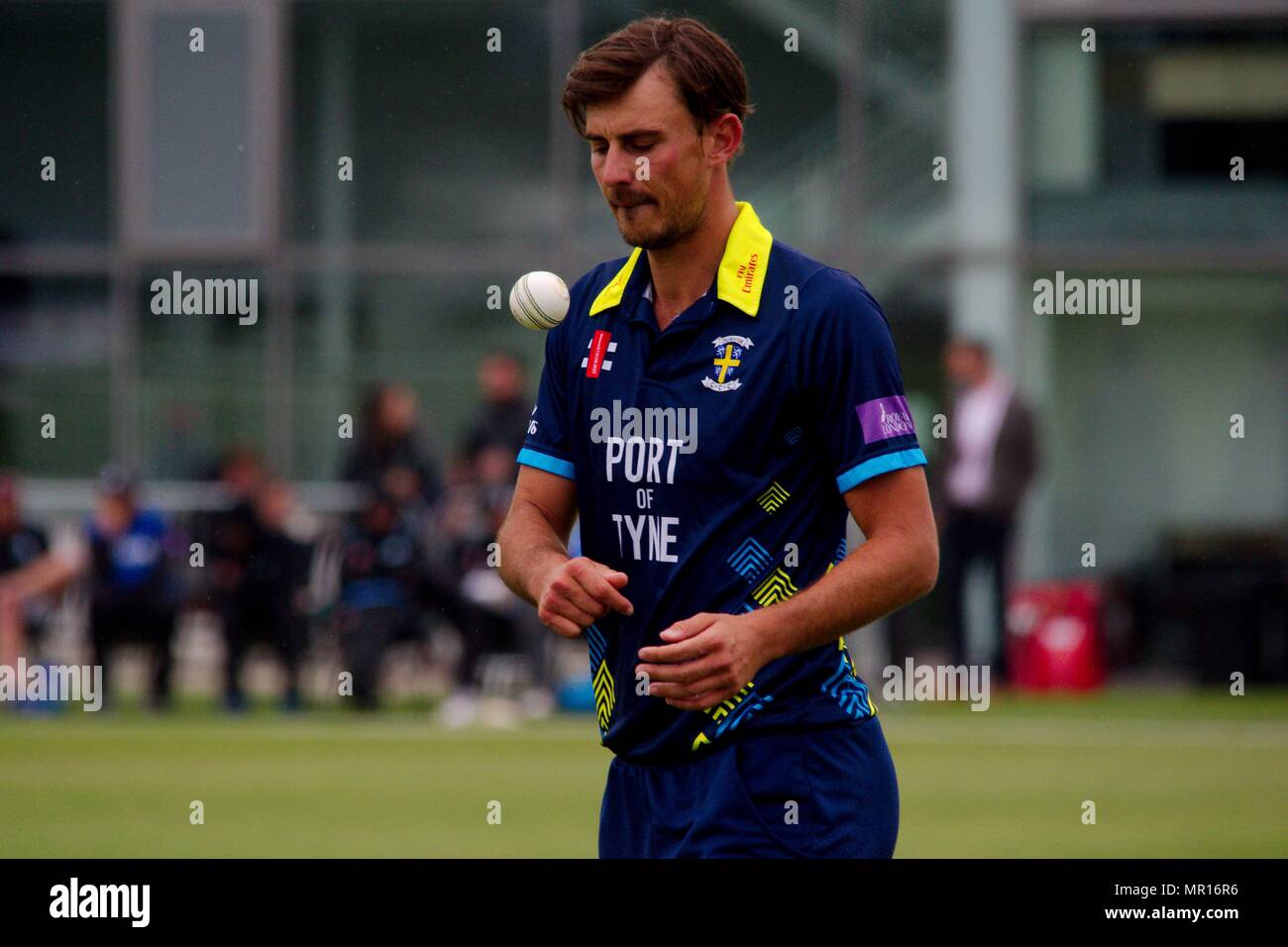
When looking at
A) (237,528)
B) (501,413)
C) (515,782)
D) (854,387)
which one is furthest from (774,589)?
(237,528)

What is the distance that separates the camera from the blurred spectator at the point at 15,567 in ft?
50.3

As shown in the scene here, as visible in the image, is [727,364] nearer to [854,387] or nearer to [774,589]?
[854,387]

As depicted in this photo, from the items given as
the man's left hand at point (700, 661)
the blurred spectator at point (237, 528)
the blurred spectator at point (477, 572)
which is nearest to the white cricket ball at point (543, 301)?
the man's left hand at point (700, 661)

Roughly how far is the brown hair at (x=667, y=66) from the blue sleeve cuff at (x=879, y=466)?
30.4 inches

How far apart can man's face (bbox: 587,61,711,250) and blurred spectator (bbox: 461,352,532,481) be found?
977 cm

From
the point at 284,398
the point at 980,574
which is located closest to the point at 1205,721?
the point at 980,574

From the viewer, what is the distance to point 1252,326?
18906mm

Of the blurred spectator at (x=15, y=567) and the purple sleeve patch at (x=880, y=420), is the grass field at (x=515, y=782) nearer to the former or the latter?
the blurred spectator at (x=15, y=567)

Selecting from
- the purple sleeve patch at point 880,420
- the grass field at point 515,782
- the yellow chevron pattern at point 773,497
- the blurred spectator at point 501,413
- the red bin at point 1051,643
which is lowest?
the grass field at point 515,782

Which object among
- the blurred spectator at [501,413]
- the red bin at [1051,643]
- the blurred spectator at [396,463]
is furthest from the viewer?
the red bin at [1051,643]

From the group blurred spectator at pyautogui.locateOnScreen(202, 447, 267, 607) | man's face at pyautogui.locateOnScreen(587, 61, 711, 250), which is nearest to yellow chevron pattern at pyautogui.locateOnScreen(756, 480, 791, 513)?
man's face at pyautogui.locateOnScreen(587, 61, 711, 250)

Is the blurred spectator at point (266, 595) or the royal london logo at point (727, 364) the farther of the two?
the blurred spectator at point (266, 595)

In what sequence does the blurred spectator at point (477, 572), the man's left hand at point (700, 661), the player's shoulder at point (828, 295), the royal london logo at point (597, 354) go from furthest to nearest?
the blurred spectator at point (477, 572) < the royal london logo at point (597, 354) < the player's shoulder at point (828, 295) < the man's left hand at point (700, 661)
